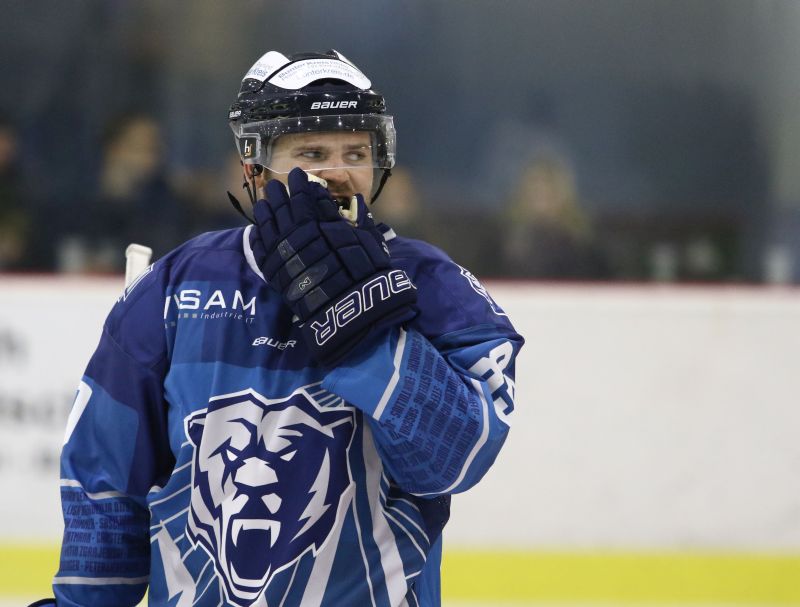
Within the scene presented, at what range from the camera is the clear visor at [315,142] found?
1350 mm

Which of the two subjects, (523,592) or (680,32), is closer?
(523,592)

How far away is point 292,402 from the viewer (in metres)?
1.26

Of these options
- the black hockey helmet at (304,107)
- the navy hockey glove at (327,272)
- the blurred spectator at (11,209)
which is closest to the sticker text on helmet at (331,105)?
the black hockey helmet at (304,107)

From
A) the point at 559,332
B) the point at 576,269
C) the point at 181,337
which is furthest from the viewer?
the point at 576,269

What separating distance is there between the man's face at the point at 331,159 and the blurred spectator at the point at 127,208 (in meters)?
2.61

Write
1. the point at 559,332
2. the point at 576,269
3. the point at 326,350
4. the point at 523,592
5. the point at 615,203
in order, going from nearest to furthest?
the point at 326,350, the point at 523,592, the point at 559,332, the point at 576,269, the point at 615,203

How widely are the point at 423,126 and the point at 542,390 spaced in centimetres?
138

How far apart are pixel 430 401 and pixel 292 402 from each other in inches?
5.9

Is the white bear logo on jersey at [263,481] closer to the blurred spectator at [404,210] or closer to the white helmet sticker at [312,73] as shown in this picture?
the white helmet sticker at [312,73]

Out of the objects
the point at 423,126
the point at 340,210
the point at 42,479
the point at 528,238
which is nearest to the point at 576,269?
the point at 528,238

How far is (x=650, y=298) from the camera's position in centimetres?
345

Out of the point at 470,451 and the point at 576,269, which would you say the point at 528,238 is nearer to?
the point at 576,269

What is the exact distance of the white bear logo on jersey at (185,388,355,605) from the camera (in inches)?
48.9

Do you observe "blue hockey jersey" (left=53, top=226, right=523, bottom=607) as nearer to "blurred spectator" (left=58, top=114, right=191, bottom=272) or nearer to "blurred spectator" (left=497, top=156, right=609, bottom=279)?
"blurred spectator" (left=497, top=156, right=609, bottom=279)
